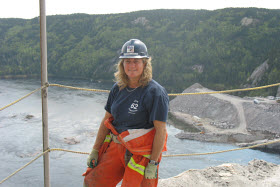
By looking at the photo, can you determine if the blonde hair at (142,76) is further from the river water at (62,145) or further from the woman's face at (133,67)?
the river water at (62,145)

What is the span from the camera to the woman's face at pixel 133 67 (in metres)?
2.19

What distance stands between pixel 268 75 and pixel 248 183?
149ft

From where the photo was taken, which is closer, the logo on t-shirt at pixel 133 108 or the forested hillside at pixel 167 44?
the logo on t-shirt at pixel 133 108

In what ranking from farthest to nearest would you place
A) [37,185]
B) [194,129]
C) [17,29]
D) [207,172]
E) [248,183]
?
[17,29], [194,129], [37,185], [207,172], [248,183]

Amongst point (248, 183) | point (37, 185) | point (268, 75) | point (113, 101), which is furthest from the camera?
point (268, 75)

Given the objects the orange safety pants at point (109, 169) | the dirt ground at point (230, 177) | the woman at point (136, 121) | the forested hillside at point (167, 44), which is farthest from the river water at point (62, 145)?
the forested hillside at point (167, 44)

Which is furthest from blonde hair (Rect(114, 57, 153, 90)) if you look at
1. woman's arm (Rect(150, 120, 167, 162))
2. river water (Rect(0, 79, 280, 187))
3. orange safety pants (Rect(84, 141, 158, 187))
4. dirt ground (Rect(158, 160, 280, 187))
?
river water (Rect(0, 79, 280, 187))

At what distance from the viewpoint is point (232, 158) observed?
20.1 meters

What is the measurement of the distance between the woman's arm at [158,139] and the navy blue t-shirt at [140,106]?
48 mm

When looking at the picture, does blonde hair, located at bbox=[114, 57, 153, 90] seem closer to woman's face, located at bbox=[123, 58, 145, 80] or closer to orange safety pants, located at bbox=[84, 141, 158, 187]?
woman's face, located at bbox=[123, 58, 145, 80]

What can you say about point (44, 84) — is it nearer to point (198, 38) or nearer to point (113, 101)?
point (113, 101)

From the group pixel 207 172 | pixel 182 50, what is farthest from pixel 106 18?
pixel 207 172

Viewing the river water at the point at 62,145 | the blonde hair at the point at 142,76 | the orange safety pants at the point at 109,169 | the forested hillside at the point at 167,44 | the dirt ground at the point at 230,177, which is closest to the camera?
the blonde hair at the point at 142,76

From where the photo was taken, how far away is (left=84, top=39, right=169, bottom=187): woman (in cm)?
210
